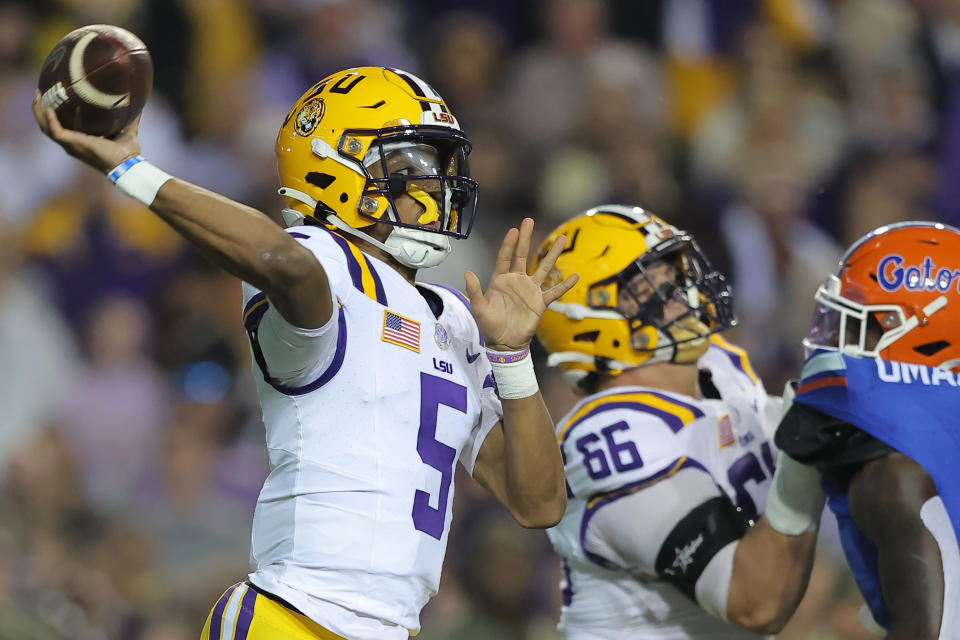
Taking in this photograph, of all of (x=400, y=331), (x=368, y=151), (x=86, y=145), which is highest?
(x=368, y=151)

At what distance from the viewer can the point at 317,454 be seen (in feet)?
8.57

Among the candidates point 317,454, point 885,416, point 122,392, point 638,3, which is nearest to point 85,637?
point 122,392

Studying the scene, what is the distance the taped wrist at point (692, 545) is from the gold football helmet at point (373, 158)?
3.45 feet

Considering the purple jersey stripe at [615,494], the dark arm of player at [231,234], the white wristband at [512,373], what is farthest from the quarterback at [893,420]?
the dark arm of player at [231,234]

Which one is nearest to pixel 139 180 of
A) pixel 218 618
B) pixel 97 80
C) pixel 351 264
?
pixel 97 80

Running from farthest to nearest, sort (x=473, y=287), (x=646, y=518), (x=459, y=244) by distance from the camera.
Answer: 1. (x=459, y=244)
2. (x=646, y=518)
3. (x=473, y=287)

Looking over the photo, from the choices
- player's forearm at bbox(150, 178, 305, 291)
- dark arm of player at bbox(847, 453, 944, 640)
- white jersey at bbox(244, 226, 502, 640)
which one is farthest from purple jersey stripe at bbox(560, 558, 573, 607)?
player's forearm at bbox(150, 178, 305, 291)

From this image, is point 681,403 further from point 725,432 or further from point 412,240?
point 412,240

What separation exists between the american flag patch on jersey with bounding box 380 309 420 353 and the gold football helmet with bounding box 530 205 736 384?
1.05 metres

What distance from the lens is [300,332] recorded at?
2.42 metres

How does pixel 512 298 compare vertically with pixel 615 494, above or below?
above

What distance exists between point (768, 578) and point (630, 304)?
0.96m

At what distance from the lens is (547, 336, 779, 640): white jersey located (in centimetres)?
332

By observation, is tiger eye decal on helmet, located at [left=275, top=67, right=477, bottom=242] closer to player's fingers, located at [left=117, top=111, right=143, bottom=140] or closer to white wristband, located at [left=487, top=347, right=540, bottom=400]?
white wristband, located at [left=487, top=347, right=540, bottom=400]
